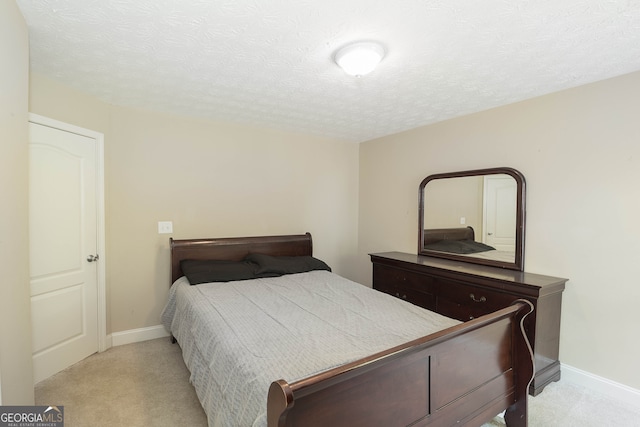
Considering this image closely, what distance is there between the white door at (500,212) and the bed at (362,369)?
1133mm

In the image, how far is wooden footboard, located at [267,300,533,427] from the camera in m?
1.08

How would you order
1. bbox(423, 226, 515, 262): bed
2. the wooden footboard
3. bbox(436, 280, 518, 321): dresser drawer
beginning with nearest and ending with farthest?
the wooden footboard, bbox(436, 280, 518, 321): dresser drawer, bbox(423, 226, 515, 262): bed

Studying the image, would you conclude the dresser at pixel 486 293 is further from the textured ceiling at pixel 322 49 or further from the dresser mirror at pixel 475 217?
the textured ceiling at pixel 322 49

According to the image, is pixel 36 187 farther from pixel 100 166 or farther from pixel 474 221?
pixel 474 221

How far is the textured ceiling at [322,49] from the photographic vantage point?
1.47 meters

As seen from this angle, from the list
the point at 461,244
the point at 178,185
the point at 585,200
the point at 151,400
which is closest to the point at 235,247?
the point at 178,185

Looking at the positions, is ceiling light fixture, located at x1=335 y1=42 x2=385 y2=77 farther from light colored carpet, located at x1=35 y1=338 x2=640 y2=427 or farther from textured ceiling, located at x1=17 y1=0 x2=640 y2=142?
light colored carpet, located at x1=35 y1=338 x2=640 y2=427

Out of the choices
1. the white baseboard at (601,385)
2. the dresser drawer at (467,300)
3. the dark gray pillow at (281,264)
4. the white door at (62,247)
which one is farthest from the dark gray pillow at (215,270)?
the white baseboard at (601,385)

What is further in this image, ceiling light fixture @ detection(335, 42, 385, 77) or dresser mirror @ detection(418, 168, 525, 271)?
dresser mirror @ detection(418, 168, 525, 271)

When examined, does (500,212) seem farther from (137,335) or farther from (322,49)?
(137,335)

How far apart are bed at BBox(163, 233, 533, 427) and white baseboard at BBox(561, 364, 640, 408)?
105cm

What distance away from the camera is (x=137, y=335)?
3094mm

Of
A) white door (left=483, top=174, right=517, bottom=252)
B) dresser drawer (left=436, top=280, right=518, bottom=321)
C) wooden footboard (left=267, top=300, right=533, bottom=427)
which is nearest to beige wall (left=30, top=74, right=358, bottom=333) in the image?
dresser drawer (left=436, top=280, right=518, bottom=321)

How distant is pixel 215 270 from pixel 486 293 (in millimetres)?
2426
